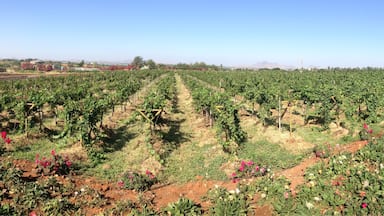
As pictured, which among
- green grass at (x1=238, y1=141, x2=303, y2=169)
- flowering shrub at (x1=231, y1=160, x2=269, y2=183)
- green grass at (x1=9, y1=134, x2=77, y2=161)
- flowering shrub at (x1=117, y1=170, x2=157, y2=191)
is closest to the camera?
flowering shrub at (x1=117, y1=170, x2=157, y2=191)

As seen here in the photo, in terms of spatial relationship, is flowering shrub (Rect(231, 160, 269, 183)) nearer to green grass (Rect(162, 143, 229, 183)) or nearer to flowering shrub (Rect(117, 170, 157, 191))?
green grass (Rect(162, 143, 229, 183))

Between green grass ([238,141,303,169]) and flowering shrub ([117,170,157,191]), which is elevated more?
green grass ([238,141,303,169])

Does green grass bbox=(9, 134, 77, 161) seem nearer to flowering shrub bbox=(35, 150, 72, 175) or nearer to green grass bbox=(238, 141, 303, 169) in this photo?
flowering shrub bbox=(35, 150, 72, 175)

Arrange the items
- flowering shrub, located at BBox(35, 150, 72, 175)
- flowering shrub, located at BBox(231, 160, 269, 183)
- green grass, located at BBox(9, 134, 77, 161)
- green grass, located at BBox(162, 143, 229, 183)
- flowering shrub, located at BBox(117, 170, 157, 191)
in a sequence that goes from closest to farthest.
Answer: flowering shrub, located at BBox(117, 170, 157, 191)
flowering shrub, located at BBox(231, 160, 269, 183)
flowering shrub, located at BBox(35, 150, 72, 175)
green grass, located at BBox(162, 143, 229, 183)
green grass, located at BBox(9, 134, 77, 161)

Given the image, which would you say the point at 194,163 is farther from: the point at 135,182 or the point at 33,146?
the point at 33,146

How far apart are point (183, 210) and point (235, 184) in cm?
243

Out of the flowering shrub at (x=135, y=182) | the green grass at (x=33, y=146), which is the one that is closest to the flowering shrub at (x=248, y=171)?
the flowering shrub at (x=135, y=182)

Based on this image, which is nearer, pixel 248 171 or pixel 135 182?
pixel 135 182

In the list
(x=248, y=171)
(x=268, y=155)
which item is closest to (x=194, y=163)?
(x=248, y=171)

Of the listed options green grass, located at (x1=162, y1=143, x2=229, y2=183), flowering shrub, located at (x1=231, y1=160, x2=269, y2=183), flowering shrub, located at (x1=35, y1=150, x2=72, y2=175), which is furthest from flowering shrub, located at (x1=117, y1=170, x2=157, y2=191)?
flowering shrub, located at (x1=231, y1=160, x2=269, y2=183)

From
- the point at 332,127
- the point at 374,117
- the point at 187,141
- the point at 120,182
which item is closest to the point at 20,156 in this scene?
the point at 120,182

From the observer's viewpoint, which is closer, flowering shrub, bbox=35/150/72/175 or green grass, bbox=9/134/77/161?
flowering shrub, bbox=35/150/72/175

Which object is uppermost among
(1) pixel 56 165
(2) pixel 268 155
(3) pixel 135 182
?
(2) pixel 268 155

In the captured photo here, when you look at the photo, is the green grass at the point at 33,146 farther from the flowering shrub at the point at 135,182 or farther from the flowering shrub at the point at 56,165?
the flowering shrub at the point at 135,182
